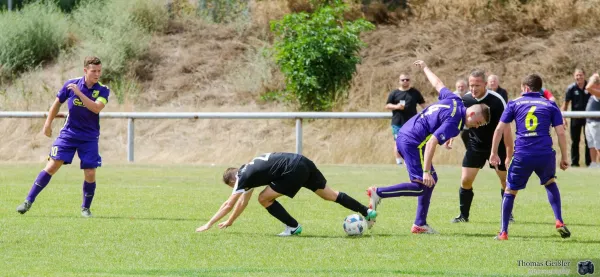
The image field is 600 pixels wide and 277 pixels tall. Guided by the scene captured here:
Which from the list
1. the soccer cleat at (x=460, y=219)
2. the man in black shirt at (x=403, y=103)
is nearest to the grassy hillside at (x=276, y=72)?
the man in black shirt at (x=403, y=103)

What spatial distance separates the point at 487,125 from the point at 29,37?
72.1 feet

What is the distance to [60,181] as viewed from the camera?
60.6ft

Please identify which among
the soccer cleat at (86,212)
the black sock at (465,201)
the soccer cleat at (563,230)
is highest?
the soccer cleat at (563,230)

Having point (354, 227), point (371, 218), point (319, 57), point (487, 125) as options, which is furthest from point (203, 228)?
point (319, 57)

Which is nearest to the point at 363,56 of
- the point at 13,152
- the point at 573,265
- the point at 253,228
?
the point at 13,152

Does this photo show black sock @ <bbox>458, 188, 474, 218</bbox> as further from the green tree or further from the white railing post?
the green tree

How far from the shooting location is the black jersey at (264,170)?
10.8 m

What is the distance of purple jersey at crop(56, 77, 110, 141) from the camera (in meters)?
12.7

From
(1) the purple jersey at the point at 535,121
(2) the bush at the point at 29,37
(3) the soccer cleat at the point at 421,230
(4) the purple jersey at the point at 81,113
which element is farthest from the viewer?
(2) the bush at the point at 29,37

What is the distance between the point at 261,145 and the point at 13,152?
6145mm

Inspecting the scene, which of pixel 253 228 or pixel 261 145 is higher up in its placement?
pixel 253 228

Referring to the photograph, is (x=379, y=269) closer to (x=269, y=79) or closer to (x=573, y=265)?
(x=573, y=265)

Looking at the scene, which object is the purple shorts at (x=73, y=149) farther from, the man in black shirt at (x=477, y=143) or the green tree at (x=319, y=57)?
the green tree at (x=319, y=57)

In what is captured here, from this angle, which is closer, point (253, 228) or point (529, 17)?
point (253, 228)
